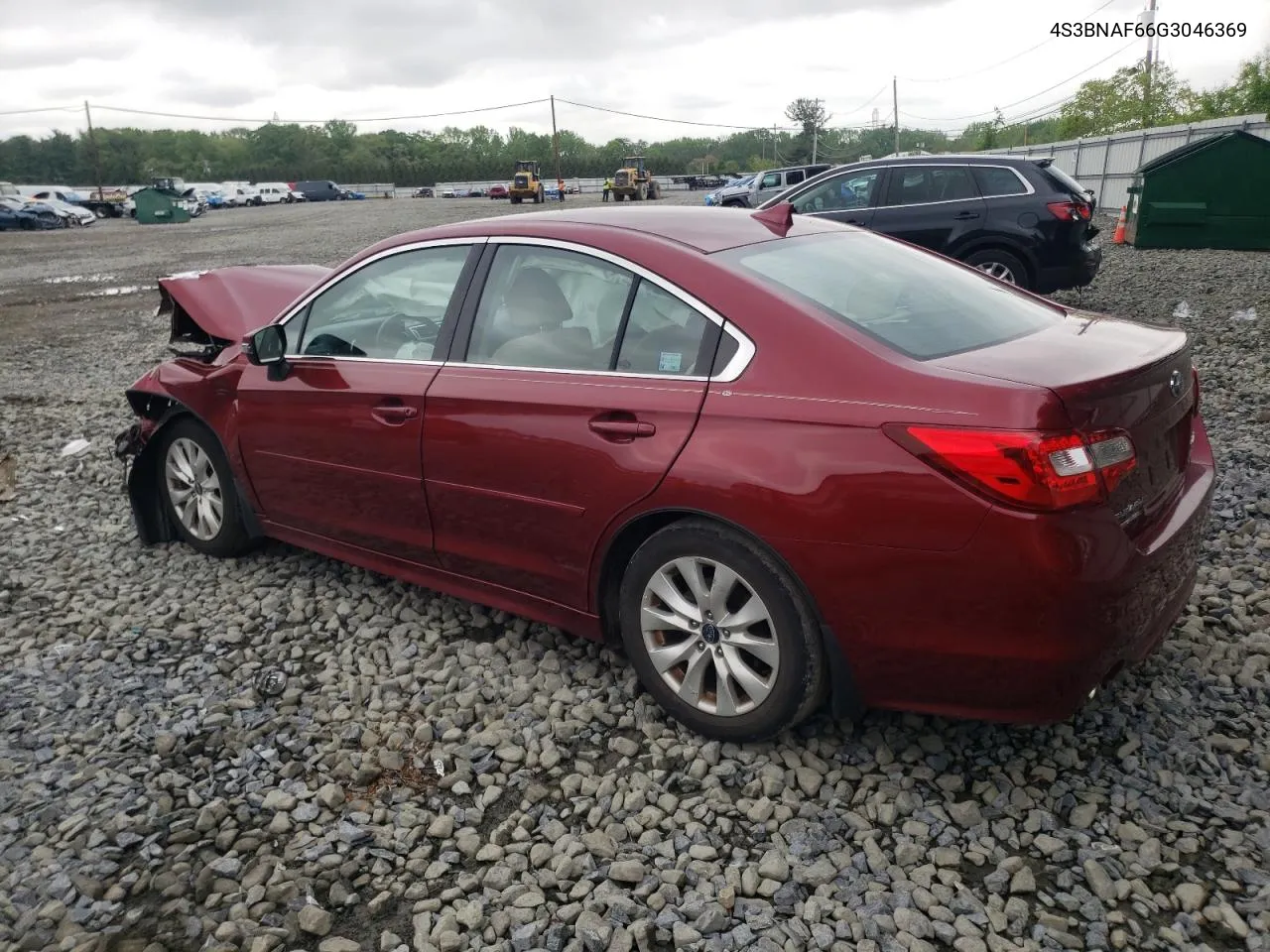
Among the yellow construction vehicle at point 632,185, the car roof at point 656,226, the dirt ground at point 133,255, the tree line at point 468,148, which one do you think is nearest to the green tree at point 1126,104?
the tree line at point 468,148

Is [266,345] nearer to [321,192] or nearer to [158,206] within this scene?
[158,206]

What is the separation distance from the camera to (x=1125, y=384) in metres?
2.59

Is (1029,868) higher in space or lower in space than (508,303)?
lower

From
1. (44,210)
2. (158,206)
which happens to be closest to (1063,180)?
(158,206)

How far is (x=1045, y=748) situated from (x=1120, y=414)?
3.61 feet

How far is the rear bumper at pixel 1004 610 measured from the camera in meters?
2.43

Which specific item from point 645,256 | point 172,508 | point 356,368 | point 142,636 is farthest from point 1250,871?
point 172,508

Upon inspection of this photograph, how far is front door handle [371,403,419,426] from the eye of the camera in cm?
366

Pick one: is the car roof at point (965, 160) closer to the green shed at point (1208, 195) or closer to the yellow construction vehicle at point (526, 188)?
the green shed at point (1208, 195)

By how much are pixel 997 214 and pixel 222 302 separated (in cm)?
773

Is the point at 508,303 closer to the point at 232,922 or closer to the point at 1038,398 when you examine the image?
the point at 1038,398

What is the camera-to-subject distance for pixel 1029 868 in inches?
100

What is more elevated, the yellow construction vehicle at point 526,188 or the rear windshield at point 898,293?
the rear windshield at point 898,293

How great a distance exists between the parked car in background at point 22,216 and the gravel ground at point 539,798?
45.3 m
